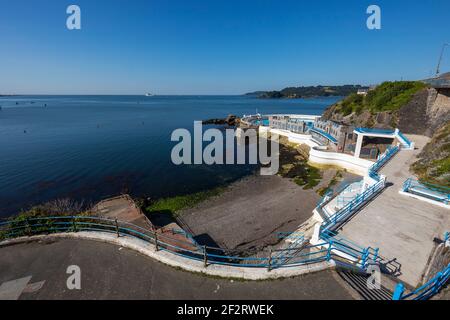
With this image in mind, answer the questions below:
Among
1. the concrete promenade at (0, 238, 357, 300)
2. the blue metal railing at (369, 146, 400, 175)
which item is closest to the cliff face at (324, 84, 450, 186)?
the blue metal railing at (369, 146, 400, 175)

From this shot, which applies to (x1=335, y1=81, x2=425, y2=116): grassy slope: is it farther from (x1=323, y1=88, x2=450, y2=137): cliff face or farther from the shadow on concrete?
the shadow on concrete

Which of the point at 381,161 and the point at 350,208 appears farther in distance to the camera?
the point at 381,161

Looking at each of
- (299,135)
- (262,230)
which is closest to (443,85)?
(299,135)

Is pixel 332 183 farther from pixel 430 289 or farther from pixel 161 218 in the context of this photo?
pixel 161 218

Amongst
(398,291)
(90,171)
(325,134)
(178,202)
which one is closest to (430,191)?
(398,291)

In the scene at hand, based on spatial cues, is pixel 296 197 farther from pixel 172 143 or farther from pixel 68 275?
pixel 172 143
